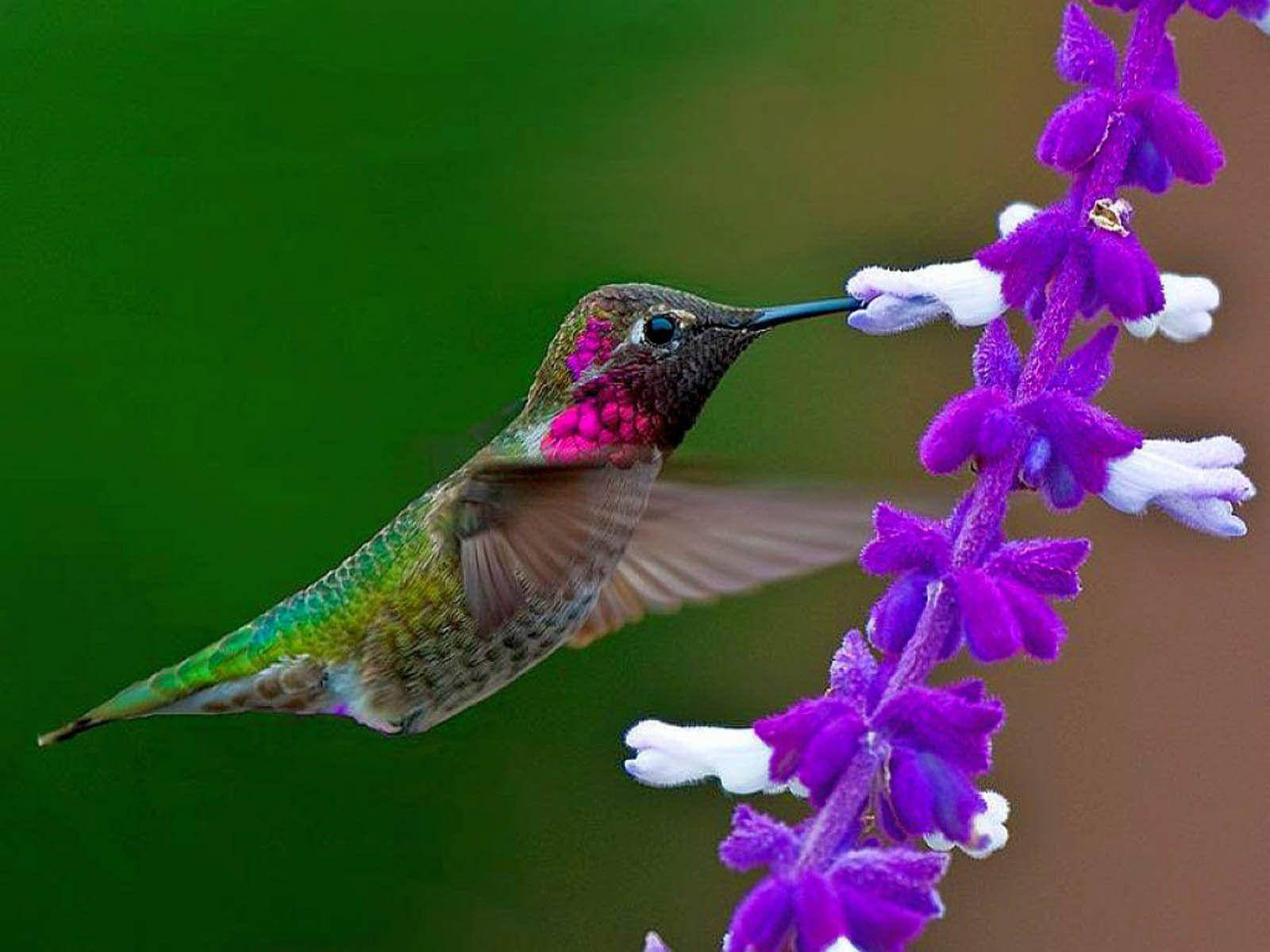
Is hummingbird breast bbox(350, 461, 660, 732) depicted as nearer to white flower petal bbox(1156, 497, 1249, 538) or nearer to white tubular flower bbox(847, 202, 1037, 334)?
white tubular flower bbox(847, 202, 1037, 334)

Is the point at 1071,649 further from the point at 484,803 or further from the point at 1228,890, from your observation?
the point at 484,803

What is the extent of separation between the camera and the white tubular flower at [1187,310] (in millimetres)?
1872

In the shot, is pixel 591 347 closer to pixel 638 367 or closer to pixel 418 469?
pixel 638 367

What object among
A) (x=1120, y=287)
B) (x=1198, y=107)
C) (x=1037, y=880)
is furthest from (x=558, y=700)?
(x=1120, y=287)

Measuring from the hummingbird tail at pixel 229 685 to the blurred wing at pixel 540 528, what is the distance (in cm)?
33

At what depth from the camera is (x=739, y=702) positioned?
212 inches

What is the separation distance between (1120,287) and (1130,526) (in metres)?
3.75

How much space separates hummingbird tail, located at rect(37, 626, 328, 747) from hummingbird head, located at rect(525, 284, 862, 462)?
1.79 ft

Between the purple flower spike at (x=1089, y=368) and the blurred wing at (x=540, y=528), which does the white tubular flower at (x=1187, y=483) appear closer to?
the purple flower spike at (x=1089, y=368)

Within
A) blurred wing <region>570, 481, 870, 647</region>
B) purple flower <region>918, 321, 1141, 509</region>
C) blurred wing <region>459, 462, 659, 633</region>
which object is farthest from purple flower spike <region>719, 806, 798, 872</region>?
blurred wing <region>459, 462, 659, 633</region>

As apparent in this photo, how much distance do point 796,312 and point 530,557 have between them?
54cm

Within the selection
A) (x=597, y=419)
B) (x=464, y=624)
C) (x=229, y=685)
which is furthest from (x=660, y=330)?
(x=229, y=685)

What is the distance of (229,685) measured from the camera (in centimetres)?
298

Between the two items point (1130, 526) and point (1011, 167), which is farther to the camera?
point (1011, 167)
